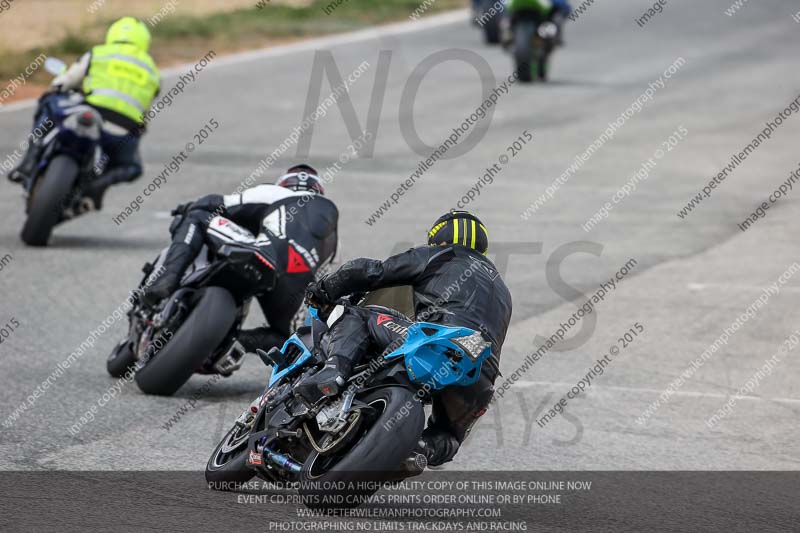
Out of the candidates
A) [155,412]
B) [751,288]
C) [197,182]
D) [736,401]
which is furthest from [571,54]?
[155,412]

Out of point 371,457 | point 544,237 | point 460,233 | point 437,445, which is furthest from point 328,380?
point 544,237

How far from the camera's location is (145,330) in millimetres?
8852

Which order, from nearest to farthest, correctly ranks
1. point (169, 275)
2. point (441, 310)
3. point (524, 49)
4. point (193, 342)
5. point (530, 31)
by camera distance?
point (441, 310), point (193, 342), point (169, 275), point (530, 31), point (524, 49)

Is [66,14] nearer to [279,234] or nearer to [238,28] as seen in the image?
[238,28]

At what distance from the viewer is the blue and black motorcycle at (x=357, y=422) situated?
19.5 feet

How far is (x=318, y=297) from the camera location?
702 cm

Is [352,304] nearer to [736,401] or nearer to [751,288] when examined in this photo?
[736,401]

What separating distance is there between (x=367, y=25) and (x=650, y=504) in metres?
24.0

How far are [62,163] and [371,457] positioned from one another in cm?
780

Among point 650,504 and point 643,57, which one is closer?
point 650,504

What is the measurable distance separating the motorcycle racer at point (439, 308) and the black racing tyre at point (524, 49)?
17.6 meters

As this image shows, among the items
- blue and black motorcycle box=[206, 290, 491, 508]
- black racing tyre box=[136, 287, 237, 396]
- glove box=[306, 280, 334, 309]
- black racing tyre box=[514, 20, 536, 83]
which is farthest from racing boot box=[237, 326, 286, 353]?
black racing tyre box=[514, 20, 536, 83]

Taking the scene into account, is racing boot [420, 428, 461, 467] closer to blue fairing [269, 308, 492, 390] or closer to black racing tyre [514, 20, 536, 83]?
blue fairing [269, 308, 492, 390]

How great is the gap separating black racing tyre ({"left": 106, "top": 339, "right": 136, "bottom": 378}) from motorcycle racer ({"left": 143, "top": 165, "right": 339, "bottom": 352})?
0.55 meters
